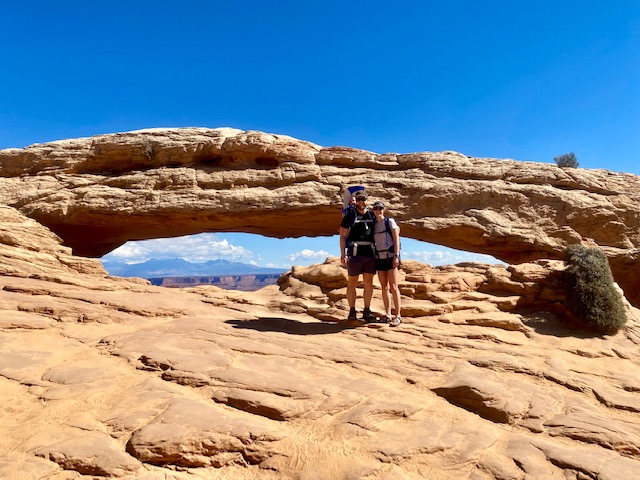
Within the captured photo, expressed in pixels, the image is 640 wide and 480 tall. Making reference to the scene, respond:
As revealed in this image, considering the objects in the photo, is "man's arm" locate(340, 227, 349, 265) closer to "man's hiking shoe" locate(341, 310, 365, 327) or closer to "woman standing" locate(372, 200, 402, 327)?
"woman standing" locate(372, 200, 402, 327)

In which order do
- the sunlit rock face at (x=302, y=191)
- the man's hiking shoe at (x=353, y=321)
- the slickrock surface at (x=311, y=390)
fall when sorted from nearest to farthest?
1. the slickrock surface at (x=311, y=390)
2. the man's hiking shoe at (x=353, y=321)
3. the sunlit rock face at (x=302, y=191)

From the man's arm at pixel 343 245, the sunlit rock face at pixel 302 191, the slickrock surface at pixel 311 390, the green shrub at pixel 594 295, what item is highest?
the sunlit rock face at pixel 302 191

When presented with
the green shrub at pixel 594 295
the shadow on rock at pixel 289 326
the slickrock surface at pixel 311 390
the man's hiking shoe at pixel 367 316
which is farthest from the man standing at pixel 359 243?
the green shrub at pixel 594 295

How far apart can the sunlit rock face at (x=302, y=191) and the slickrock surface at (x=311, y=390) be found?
205 inches

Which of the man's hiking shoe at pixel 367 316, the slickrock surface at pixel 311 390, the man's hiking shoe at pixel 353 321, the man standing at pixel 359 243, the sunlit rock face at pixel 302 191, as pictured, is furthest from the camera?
the sunlit rock face at pixel 302 191

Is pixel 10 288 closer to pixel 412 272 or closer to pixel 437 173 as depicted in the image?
pixel 412 272

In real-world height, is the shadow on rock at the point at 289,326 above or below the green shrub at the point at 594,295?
below

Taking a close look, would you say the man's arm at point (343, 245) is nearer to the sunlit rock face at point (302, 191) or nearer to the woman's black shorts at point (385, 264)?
the woman's black shorts at point (385, 264)

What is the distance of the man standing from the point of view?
928 centimetres

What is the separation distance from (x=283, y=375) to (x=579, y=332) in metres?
7.47

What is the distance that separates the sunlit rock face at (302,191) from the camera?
15781 millimetres

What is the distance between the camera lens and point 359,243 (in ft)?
30.4

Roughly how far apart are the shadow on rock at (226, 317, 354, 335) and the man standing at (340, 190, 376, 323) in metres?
1.08

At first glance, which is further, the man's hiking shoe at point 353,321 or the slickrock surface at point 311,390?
the man's hiking shoe at point 353,321
